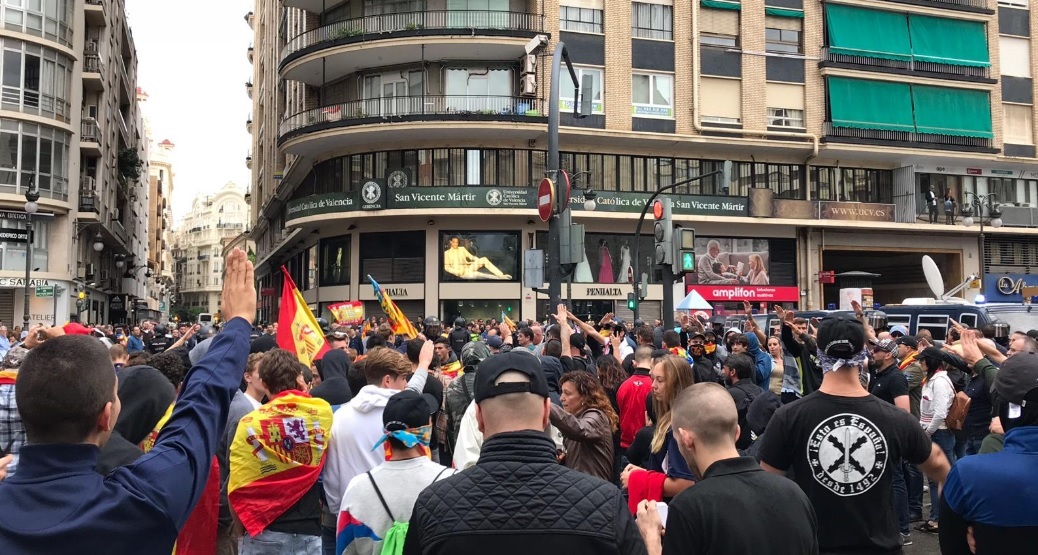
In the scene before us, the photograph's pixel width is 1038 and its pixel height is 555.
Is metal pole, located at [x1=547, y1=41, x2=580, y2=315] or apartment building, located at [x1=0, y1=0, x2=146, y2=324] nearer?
metal pole, located at [x1=547, y1=41, x2=580, y2=315]

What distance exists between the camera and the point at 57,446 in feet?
7.10

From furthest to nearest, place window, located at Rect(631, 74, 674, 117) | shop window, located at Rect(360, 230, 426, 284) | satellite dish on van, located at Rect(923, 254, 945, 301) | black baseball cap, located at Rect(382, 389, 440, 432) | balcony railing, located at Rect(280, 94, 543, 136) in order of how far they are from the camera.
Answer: window, located at Rect(631, 74, 674, 117) → shop window, located at Rect(360, 230, 426, 284) → balcony railing, located at Rect(280, 94, 543, 136) → satellite dish on van, located at Rect(923, 254, 945, 301) → black baseball cap, located at Rect(382, 389, 440, 432)

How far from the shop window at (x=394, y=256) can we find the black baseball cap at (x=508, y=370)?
2833cm

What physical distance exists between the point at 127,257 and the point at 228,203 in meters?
99.4

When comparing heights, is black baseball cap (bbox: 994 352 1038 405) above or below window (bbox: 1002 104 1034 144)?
below

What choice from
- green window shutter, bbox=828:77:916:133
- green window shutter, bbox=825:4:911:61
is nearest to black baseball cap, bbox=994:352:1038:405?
green window shutter, bbox=828:77:916:133

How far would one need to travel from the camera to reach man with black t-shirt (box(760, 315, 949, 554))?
12.2ft

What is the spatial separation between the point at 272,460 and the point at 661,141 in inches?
1141

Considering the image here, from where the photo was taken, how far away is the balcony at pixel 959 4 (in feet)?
114

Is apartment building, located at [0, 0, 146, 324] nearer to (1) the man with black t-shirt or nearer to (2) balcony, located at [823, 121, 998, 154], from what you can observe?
(1) the man with black t-shirt

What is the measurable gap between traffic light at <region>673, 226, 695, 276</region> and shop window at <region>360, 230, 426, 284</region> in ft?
63.1

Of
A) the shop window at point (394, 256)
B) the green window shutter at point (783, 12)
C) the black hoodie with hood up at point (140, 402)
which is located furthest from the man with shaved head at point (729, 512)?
the green window shutter at point (783, 12)

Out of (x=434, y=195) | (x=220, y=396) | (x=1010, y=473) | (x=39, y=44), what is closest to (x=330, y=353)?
(x=220, y=396)

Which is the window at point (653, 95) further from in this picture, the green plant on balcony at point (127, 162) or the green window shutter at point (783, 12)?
the green plant on balcony at point (127, 162)
